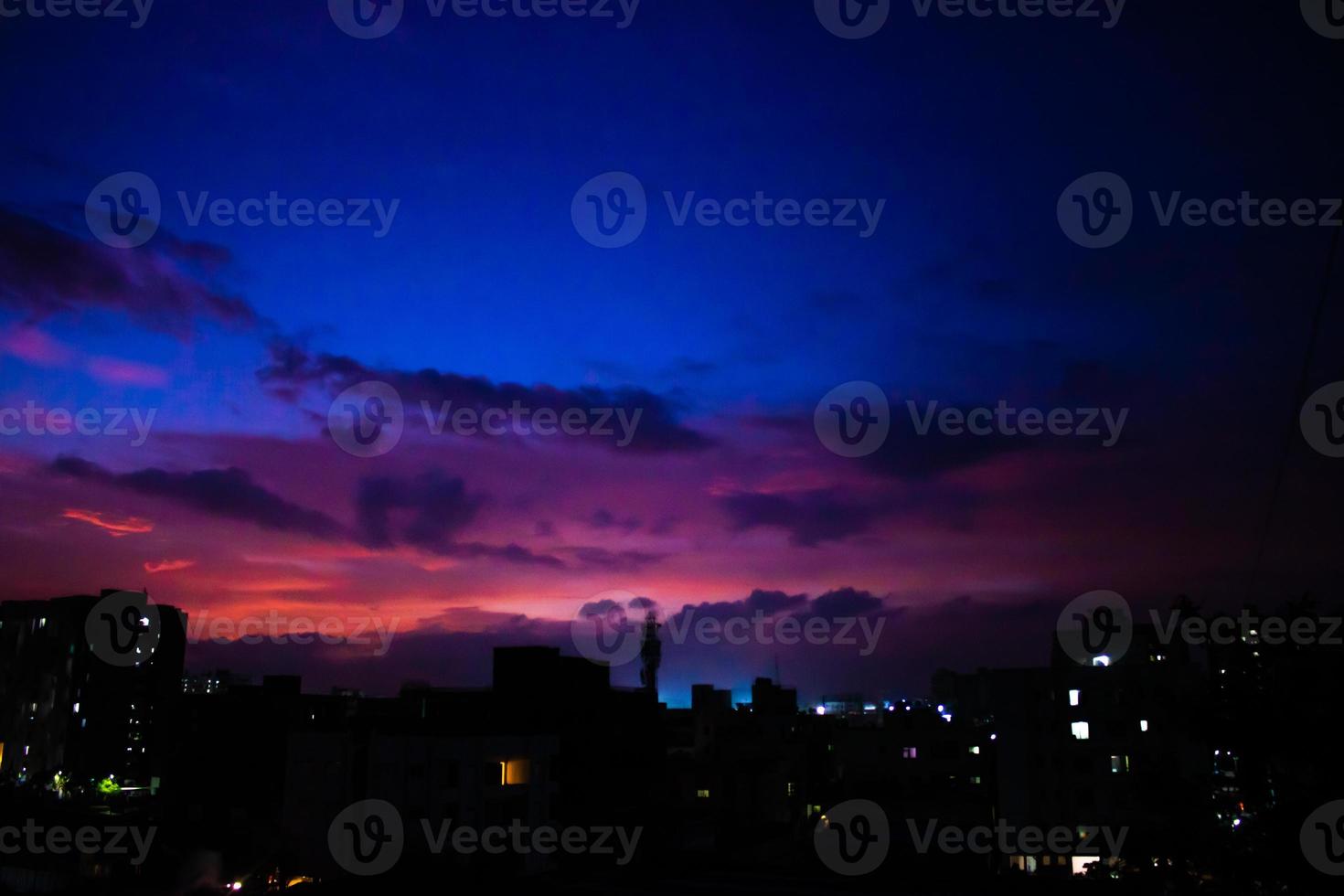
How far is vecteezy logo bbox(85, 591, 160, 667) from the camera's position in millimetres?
83438

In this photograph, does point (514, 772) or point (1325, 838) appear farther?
point (514, 772)

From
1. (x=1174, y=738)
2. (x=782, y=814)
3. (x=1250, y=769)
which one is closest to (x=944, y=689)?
(x=782, y=814)

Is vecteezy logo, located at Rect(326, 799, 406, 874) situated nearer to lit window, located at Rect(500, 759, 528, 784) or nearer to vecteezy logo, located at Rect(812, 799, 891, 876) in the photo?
lit window, located at Rect(500, 759, 528, 784)

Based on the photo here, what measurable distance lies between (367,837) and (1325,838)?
111 feet

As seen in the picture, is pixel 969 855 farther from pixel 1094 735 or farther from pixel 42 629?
pixel 42 629

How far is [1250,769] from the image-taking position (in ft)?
47.0

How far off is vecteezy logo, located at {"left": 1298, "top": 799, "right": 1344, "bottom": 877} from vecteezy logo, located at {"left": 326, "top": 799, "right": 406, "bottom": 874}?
107 ft

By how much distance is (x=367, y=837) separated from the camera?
120 ft

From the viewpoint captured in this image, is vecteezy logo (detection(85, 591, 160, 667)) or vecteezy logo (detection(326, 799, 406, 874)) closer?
vecteezy logo (detection(326, 799, 406, 874))

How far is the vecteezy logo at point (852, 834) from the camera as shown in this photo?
142ft
